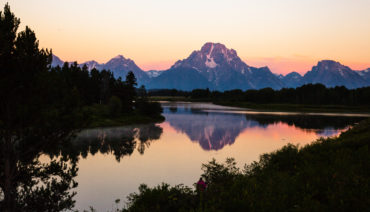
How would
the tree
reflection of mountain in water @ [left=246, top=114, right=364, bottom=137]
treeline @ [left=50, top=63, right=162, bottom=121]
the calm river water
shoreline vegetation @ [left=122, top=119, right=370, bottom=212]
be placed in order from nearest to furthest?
shoreline vegetation @ [left=122, top=119, right=370, bottom=212], the tree, the calm river water, reflection of mountain in water @ [left=246, top=114, right=364, bottom=137], treeline @ [left=50, top=63, right=162, bottom=121]

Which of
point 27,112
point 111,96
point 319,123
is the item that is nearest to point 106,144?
point 27,112

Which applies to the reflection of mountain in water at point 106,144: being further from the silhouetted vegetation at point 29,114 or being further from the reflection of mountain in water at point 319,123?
the reflection of mountain in water at point 319,123

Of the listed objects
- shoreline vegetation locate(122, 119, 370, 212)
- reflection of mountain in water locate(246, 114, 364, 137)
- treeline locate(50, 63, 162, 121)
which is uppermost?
treeline locate(50, 63, 162, 121)

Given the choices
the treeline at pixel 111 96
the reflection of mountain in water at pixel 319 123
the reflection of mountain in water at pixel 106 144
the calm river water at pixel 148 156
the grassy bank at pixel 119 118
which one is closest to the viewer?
the calm river water at pixel 148 156

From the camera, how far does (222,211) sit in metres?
12.4

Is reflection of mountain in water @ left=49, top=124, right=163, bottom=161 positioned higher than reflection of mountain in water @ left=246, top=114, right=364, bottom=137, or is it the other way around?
reflection of mountain in water @ left=246, top=114, right=364, bottom=137

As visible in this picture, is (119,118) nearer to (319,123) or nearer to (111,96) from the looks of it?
(111,96)

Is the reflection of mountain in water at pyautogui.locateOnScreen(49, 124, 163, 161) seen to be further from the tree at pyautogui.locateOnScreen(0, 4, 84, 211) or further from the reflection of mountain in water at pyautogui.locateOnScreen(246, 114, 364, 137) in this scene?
the reflection of mountain in water at pyautogui.locateOnScreen(246, 114, 364, 137)

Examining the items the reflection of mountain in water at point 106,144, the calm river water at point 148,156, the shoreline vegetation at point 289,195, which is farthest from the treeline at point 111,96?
the shoreline vegetation at point 289,195

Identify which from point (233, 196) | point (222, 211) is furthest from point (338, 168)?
point (222, 211)

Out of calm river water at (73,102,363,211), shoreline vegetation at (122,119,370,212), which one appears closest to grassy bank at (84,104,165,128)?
calm river water at (73,102,363,211)

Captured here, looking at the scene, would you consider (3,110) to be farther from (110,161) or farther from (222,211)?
(110,161)

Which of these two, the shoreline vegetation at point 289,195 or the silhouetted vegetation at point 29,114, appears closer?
the shoreline vegetation at point 289,195

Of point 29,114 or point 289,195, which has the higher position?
point 29,114
